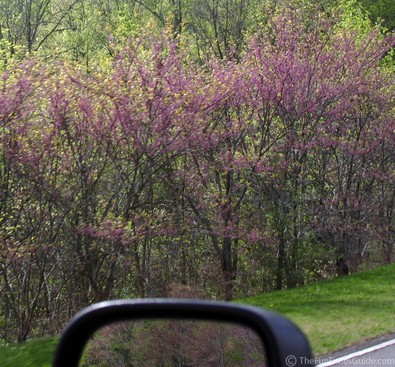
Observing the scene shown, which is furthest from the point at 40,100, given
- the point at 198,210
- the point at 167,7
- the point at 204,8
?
the point at 167,7

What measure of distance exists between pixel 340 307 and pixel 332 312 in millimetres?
611

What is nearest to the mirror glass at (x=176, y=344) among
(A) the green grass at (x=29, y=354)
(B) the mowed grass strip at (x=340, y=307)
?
(A) the green grass at (x=29, y=354)

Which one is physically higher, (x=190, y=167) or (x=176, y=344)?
(x=190, y=167)

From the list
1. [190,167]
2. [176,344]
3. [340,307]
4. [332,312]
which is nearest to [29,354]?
[176,344]

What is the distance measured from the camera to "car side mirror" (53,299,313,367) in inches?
95.5

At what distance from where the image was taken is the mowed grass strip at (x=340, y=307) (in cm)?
975

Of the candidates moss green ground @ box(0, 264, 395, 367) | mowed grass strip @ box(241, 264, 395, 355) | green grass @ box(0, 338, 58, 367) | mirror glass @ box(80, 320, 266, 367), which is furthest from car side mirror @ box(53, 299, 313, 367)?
mowed grass strip @ box(241, 264, 395, 355)

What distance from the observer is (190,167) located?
14992mm

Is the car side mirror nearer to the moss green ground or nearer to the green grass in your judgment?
the green grass

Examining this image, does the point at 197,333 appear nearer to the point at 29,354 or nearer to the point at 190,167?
the point at 29,354

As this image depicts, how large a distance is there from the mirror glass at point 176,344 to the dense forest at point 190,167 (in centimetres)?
600

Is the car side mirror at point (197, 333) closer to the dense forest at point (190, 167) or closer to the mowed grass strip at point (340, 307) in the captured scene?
the mowed grass strip at point (340, 307)

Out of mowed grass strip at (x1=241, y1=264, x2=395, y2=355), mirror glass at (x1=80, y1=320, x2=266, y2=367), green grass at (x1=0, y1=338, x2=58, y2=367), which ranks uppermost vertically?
mirror glass at (x1=80, y1=320, x2=266, y2=367)

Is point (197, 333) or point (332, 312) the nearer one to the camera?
point (197, 333)
